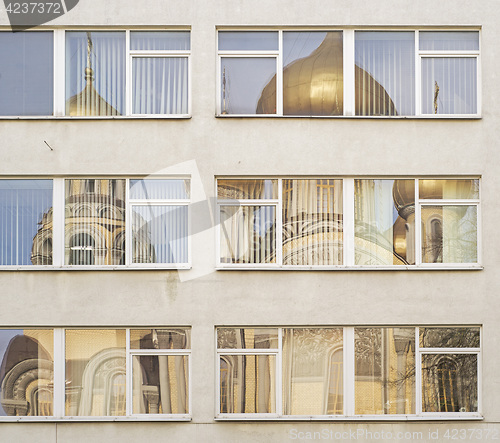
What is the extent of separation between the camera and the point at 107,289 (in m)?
10.6

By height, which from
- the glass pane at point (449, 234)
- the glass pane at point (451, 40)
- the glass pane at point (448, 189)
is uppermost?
the glass pane at point (451, 40)

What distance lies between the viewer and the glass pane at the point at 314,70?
434 inches

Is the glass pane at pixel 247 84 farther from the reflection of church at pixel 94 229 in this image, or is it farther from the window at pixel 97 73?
the reflection of church at pixel 94 229

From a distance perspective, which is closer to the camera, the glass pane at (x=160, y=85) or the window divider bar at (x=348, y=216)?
the window divider bar at (x=348, y=216)

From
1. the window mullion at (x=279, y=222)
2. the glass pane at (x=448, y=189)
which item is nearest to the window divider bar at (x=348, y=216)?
the window mullion at (x=279, y=222)

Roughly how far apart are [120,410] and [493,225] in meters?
7.23

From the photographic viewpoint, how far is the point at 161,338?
10.7m

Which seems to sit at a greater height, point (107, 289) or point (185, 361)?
point (107, 289)

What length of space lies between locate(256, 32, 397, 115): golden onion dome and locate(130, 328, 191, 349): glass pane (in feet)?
13.6

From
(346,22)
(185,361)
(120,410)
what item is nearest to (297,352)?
(185,361)

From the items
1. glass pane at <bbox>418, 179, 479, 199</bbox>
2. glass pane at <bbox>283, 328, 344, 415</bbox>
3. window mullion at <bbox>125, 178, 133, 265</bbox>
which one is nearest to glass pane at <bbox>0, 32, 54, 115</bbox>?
window mullion at <bbox>125, 178, 133, 265</bbox>

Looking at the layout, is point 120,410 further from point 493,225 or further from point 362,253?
point 493,225

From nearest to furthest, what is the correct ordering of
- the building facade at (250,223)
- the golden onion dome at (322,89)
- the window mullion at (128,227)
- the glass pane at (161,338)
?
the building facade at (250,223)
the glass pane at (161,338)
the window mullion at (128,227)
the golden onion dome at (322,89)

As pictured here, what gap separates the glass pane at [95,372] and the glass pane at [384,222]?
455cm
